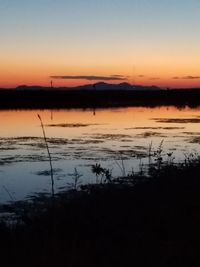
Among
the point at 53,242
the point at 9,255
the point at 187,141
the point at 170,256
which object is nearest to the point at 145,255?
the point at 170,256

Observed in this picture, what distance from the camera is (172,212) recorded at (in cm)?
819

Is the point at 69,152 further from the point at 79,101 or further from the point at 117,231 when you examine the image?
the point at 79,101

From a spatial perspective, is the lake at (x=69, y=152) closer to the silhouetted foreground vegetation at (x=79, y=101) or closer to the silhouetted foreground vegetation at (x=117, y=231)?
the silhouetted foreground vegetation at (x=117, y=231)

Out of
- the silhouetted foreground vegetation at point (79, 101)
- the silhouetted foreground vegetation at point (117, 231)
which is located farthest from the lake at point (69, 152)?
the silhouetted foreground vegetation at point (79, 101)

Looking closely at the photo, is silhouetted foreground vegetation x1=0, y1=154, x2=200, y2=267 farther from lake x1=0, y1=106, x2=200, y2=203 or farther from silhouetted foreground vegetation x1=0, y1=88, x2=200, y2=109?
silhouetted foreground vegetation x1=0, y1=88, x2=200, y2=109

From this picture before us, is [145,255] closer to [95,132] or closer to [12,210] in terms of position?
[12,210]

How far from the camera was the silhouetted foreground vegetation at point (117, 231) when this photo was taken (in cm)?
627

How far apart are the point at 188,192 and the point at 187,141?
16.6m

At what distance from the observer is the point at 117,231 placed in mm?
7543

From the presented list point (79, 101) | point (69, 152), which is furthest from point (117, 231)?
point (79, 101)

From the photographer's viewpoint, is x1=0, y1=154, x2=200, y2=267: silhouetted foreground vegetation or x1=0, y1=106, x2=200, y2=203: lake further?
x1=0, y1=106, x2=200, y2=203: lake

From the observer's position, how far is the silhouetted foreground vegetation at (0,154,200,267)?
20.6ft

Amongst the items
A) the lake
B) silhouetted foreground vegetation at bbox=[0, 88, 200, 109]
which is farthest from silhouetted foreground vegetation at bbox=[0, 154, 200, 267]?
silhouetted foreground vegetation at bbox=[0, 88, 200, 109]

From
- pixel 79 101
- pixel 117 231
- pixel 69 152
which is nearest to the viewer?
pixel 117 231
